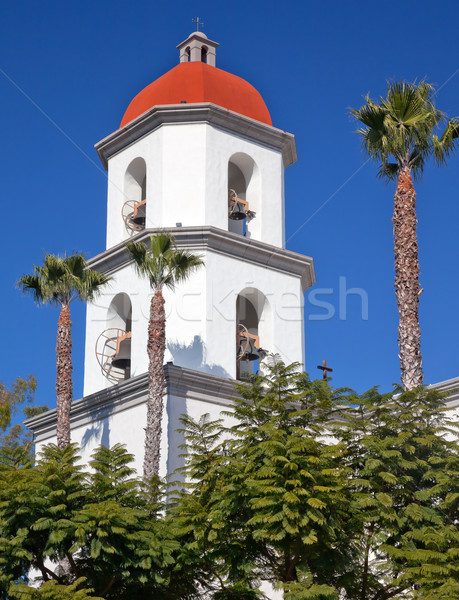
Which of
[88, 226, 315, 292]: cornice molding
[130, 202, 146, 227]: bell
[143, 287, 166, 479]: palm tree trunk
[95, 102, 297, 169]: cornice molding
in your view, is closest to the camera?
[143, 287, 166, 479]: palm tree trunk

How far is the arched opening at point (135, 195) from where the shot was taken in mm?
30500

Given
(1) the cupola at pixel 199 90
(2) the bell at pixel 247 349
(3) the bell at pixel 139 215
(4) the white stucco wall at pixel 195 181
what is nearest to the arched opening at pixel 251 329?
(2) the bell at pixel 247 349

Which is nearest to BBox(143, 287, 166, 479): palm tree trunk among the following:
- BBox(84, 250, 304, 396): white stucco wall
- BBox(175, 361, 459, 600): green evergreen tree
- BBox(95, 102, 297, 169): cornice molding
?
BBox(84, 250, 304, 396): white stucco wall

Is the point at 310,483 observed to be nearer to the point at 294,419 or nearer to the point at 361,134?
the point at 294,419

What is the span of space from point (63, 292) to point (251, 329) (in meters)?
5.95

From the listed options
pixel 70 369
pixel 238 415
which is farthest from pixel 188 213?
pixel 238 415

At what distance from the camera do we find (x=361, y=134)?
23.4 m

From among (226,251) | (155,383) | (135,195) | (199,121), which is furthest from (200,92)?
(155,383)

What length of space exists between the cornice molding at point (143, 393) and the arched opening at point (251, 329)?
1845 mm

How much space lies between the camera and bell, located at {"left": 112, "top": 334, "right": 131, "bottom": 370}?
29.4 m

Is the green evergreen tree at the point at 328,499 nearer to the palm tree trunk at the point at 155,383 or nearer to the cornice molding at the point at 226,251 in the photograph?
the palm tree trunk at the point at 155,383

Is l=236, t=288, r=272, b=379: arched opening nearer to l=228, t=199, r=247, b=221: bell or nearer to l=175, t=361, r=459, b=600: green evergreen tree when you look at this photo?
l=228, t=199, r=247, b=221: bell

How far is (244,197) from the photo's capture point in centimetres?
3120

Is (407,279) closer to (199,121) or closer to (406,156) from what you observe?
(406,156)
